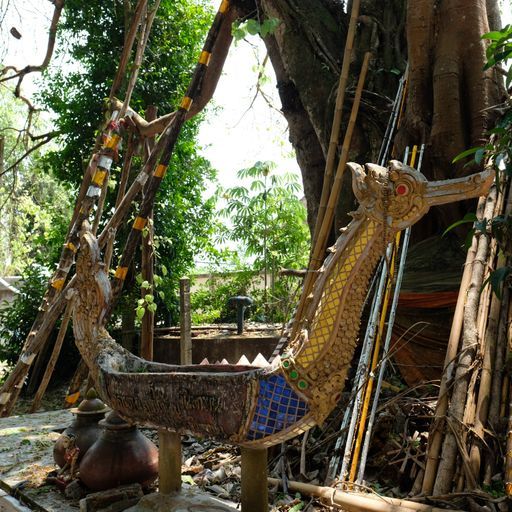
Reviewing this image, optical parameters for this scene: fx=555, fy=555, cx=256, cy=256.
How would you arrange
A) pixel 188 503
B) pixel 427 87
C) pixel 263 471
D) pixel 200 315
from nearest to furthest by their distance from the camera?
1. pixel 263 471
2. pixel 188 503
3. pixel 427 87
4. pixel 200 315

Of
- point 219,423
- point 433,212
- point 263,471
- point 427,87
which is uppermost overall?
point 427,87

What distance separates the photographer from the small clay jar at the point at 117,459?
96.5 inches

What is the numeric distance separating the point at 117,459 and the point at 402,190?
171 cm

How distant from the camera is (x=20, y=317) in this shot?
6.30 m

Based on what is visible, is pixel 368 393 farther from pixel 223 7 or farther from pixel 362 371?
pixel 223 7

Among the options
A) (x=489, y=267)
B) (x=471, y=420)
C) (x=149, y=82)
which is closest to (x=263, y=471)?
(x=471, y=420)

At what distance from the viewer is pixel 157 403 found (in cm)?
201

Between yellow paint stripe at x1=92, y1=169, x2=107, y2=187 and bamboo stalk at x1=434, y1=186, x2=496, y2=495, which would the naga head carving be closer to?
bamboo stalk at x1=434, y1=186, x2=496, y2=495

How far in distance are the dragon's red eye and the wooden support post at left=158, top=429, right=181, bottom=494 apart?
130 centimetres

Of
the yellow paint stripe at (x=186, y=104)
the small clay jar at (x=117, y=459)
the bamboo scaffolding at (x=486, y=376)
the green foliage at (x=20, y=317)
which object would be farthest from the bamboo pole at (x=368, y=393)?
the green foliage at (x=20, y=317)

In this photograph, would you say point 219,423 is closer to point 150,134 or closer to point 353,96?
point 353,96

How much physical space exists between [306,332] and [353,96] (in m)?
2.29

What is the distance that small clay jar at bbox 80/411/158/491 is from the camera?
2450 millimetres

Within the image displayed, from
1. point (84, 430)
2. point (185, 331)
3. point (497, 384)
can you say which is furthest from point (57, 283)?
point (497, 384)
